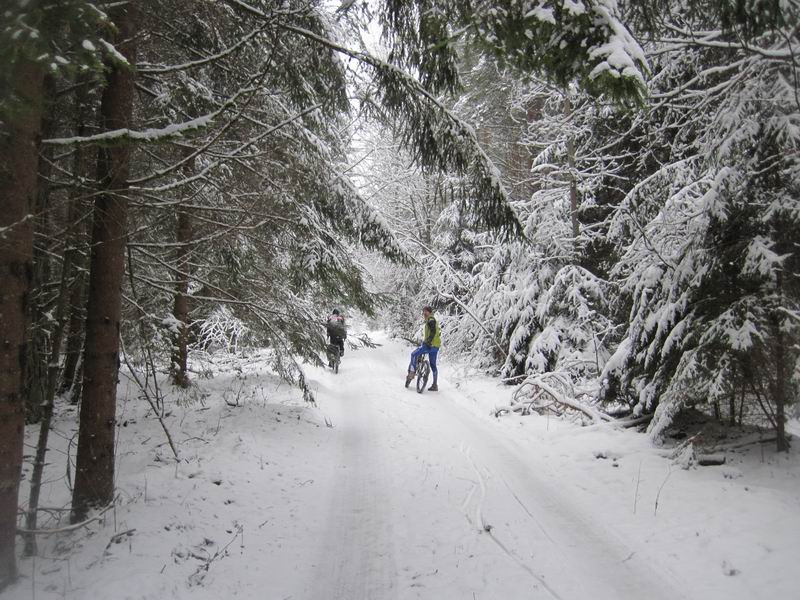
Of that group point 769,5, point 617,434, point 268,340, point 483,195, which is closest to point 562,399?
point 617,434

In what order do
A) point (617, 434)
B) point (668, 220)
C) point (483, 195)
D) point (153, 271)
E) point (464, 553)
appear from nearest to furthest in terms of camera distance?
point (464, 553)
point (483, 195)
point (668, 220)
point (617, 434)
point (153, 271)

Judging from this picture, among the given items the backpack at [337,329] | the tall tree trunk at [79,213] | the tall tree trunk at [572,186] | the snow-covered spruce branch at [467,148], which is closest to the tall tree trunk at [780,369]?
the snow-covered spruce branch at [467,148]

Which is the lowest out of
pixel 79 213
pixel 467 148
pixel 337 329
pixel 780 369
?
pixel 337 329

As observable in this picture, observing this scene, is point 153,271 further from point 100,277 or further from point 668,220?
point 668,220

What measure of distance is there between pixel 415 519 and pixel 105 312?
11.7 feet

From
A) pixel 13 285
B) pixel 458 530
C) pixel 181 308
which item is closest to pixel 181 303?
pixel 181 308

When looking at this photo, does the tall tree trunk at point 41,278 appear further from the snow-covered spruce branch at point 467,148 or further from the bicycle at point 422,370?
the bicycle at point 422,370

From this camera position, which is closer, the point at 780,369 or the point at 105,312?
the point at 105,312

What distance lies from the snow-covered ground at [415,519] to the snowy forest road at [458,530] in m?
0.02

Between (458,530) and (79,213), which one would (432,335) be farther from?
(79,213)

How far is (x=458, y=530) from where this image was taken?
4266 mm

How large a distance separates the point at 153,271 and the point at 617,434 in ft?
24.4

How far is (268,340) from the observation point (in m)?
6.83

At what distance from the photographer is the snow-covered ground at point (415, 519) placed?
11.1ft
